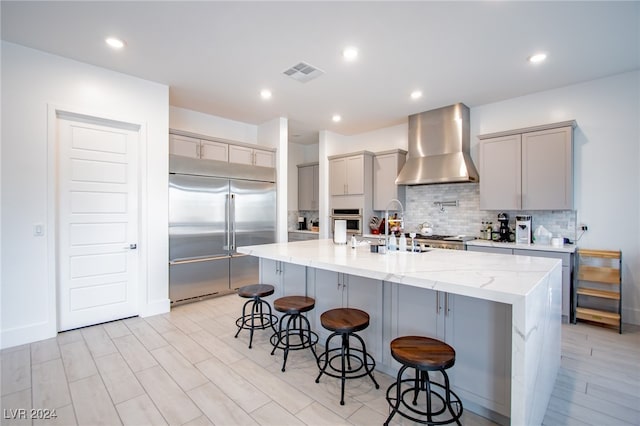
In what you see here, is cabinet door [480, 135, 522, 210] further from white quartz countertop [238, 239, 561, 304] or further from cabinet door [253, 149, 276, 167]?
cabinet door [253, 149, 276, 167]

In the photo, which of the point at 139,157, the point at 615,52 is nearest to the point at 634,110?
the point at 615,52

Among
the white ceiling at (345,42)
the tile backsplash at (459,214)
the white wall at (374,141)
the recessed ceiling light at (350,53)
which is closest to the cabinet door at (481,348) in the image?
the white ceiling at (345,42)

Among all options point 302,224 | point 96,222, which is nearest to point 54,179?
point 96,222

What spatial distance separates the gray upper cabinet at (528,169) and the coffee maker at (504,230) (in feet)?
0.75

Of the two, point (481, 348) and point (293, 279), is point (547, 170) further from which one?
point (293, 279)

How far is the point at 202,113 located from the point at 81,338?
11.8 ft

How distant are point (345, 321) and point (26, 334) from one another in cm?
320

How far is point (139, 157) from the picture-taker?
369 centimetres

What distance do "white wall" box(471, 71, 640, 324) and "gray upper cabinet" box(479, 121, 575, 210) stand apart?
29cm

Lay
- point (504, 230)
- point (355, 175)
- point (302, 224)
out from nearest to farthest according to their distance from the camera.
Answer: point (504, 230) → point (355, 175) → point (302, 224)

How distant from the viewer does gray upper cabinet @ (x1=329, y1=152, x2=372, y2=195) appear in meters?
5.52

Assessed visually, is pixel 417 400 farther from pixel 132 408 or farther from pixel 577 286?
pixel 577 286

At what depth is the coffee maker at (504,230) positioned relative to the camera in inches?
167

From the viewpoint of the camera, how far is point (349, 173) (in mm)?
5688
